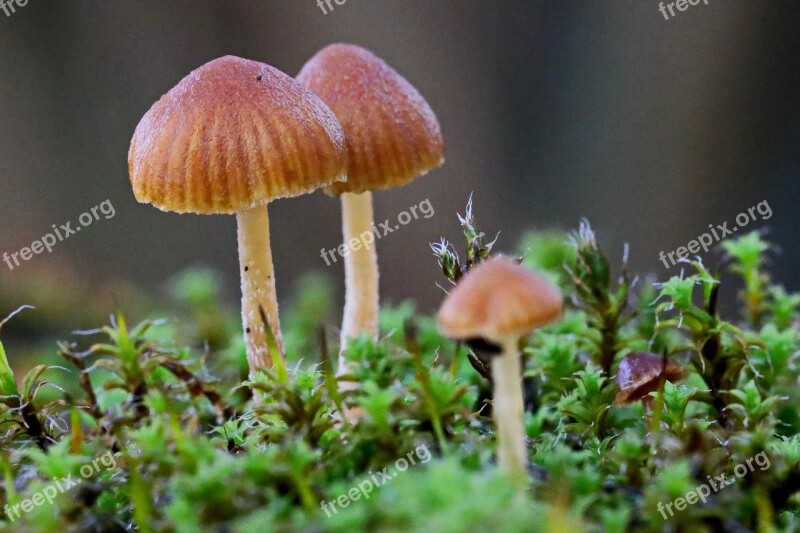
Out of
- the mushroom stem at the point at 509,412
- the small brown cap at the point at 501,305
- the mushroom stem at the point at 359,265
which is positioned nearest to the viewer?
the small brown cap at the point at 501,305

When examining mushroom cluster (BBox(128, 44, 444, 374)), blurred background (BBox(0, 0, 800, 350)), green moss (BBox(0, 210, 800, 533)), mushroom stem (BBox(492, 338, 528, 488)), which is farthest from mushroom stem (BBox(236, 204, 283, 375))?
blurred background (BBox(0, 0, 800, 350))

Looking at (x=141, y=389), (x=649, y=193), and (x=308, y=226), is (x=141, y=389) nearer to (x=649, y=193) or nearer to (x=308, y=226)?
(x=308, y=226)

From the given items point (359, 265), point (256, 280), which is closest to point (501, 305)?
point (256, 280)

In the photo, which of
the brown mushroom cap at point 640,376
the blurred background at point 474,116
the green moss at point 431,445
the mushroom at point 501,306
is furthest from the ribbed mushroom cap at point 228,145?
the blurred background at point 474,116

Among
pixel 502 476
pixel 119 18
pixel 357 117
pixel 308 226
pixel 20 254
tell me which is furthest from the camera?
pixel 308 226

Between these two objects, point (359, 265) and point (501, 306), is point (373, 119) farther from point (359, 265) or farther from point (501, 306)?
point (501, 306)

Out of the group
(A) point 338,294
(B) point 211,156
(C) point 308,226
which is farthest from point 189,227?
(B) point 211,156

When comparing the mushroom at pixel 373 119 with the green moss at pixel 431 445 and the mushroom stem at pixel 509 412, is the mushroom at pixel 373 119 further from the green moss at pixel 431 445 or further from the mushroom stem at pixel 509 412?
the mushroom stem at pixel 509 412
